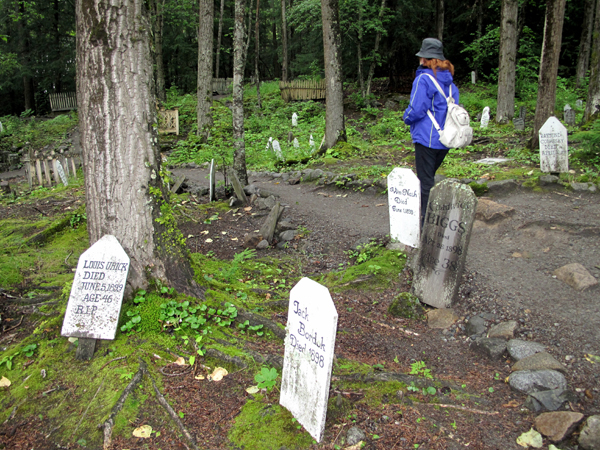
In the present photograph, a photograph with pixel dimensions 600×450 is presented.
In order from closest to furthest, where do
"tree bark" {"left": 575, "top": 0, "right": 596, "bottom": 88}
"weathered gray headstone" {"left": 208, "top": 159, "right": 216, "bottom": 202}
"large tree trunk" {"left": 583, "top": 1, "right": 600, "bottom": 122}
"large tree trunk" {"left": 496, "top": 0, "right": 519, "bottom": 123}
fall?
1. "weathered gray headstone" {"left": 208, "top": 159, "right": 216, "bottom": 202}
2. "large tree trunk" {"left": 583, "top": 1, "right": 600, "bottom": 122}
3. "large tree trunk" {"left": 496, "top": 0, "right": 519, "bottom": 123}
4. "tree bark" {"left": 575, "top": 0, "right": 596, "bottom": 88}

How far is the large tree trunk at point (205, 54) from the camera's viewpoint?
50.3 feet

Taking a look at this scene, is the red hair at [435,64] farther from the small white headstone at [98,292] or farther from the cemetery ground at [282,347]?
the small white headstone at [98,292]

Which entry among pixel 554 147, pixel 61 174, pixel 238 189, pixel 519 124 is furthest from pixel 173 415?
pixel 519 124

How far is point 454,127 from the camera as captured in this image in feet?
15.7

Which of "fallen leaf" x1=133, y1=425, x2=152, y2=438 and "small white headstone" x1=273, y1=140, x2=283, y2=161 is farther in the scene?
"small white headstone" x1=273, y1=140, x2=283, y2=161

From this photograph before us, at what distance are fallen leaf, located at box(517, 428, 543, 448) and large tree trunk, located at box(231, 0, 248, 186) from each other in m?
7.31

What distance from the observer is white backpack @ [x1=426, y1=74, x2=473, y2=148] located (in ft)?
15.5

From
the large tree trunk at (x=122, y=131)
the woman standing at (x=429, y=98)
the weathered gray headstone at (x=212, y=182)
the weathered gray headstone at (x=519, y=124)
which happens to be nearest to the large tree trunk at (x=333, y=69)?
the weathered gray headstone at (x=212, y=182)

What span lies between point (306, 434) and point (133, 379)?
4.13ft

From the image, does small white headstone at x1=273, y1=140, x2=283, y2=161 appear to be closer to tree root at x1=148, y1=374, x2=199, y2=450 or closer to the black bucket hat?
the black bucket hat

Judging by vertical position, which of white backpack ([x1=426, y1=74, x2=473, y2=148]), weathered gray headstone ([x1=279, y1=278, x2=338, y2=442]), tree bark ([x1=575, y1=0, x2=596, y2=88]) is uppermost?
tree bark ([x1=575, y1=0, x2=596, y2=88])

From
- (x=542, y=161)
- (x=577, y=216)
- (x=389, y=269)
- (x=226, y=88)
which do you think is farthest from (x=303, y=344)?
(x=226, y=88)

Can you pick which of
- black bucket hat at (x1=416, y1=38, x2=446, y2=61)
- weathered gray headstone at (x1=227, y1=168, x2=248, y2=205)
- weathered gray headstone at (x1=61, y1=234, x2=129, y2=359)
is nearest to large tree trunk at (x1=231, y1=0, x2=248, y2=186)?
weathered gray headstone at (x1=227, y1=168, x2=248, y2=205)

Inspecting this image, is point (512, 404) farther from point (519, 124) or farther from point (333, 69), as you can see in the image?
point (519, 124)
